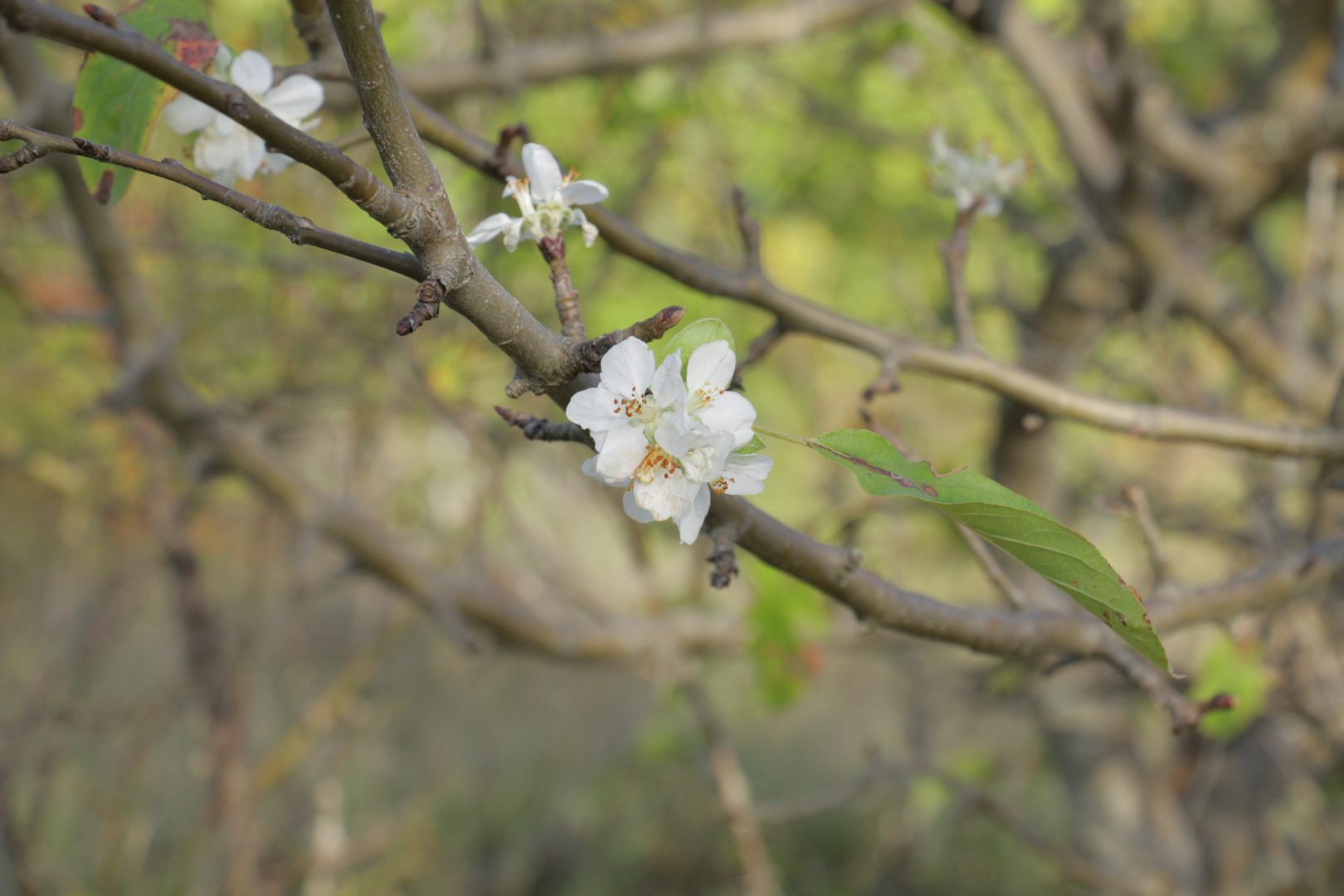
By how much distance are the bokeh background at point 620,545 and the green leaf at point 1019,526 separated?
0.47 m

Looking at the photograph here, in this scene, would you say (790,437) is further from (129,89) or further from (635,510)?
(129,89)

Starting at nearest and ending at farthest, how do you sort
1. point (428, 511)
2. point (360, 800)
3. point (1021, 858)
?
1. point (428, 511)
2. point (360, 800)
3. point (1021, 858)

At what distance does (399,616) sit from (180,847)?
5.56 feet

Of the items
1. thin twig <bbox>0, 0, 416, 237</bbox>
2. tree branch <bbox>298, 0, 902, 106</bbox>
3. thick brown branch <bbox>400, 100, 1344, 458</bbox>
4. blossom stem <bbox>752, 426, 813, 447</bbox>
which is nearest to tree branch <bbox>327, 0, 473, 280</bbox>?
thin twig <bbox>0, 0, 416, 237</bbox>

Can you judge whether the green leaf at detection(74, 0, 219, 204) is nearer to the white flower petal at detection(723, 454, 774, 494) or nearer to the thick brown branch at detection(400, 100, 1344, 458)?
the thick brown branch at detection(400, 100, 1344, 458)

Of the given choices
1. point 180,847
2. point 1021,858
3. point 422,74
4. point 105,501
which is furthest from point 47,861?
point 1021,858

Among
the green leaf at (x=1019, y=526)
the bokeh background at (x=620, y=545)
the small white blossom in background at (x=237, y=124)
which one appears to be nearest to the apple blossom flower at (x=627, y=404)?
the green leaf at (x=1019, y=526)

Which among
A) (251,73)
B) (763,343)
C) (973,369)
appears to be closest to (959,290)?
(973,369)

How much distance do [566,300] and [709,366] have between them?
112 millimetres

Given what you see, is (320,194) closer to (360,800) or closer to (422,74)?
(422,74)

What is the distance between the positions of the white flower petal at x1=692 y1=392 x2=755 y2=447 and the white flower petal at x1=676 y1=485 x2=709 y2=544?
4 cm

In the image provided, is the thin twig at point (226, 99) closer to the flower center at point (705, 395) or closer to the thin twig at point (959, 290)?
the flower center at point (705, 395)

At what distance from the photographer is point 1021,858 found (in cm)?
509

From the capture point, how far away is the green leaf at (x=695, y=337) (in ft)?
2.35
